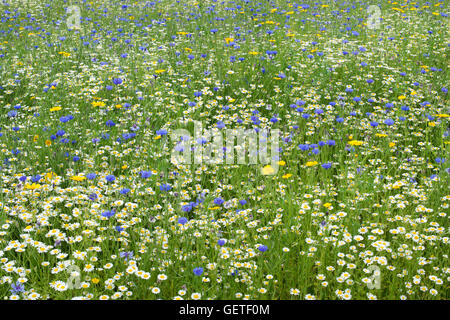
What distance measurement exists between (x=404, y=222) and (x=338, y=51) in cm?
428

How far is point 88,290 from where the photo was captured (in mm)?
2391

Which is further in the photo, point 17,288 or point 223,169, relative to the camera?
point 223,169

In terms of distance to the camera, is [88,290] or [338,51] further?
[338,51]

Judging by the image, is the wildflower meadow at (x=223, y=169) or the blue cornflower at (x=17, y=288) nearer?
the blue cornflower at (x=17, y=288)

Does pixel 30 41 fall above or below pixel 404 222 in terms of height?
above

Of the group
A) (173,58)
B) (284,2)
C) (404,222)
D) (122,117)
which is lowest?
(404,222)

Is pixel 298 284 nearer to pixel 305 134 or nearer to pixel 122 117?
pixel 305 134

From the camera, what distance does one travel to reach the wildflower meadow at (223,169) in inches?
99.4

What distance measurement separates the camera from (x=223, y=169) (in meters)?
3.77

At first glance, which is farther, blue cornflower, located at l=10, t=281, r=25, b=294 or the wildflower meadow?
the wildflower meadow

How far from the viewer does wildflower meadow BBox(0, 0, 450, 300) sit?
2525 millimetres

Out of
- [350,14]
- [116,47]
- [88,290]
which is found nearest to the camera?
[88,290]
